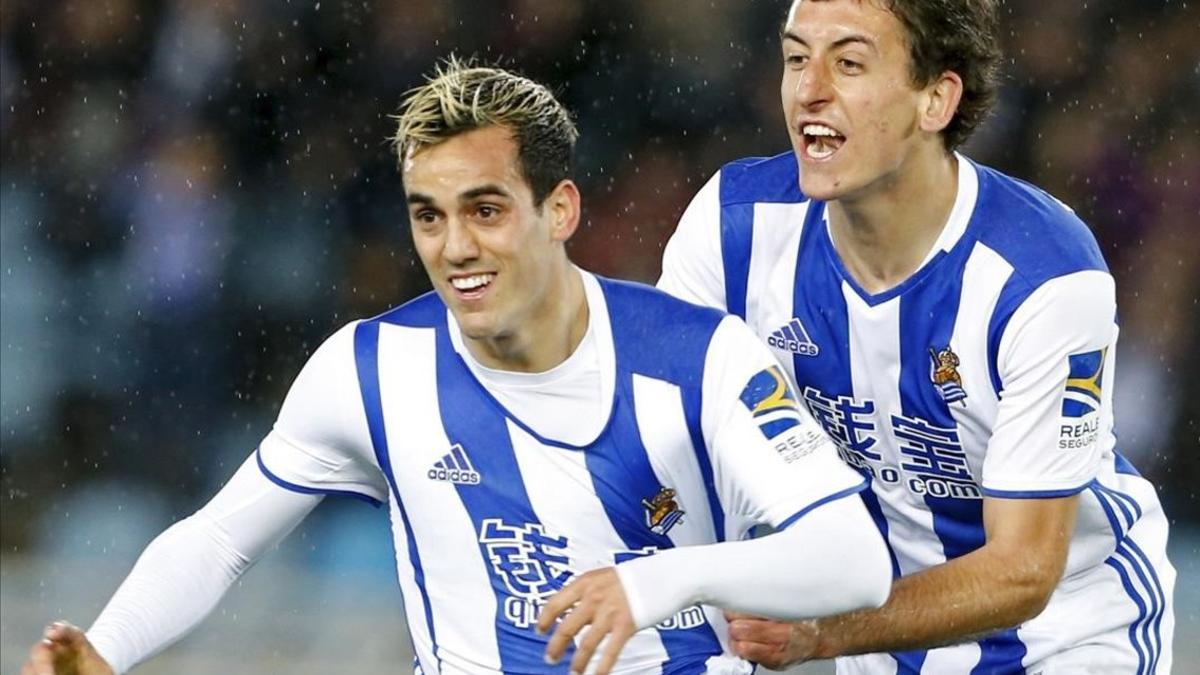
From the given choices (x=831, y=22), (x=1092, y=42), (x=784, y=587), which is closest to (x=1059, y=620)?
(x=784, y=587)

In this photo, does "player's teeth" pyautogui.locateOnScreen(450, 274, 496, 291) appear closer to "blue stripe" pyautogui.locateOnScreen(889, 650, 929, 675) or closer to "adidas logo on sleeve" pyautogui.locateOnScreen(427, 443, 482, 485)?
"adidas logo on sleeve" pyautogui.locateOnScreen(427, 443, 482, 485)

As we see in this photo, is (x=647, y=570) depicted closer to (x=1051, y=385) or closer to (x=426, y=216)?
(x=426, y=216)

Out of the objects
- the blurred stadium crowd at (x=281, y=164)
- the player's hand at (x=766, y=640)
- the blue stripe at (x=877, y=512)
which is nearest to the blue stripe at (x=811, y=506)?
the player's hand at (x=766, y=640)

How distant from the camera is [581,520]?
357 cm

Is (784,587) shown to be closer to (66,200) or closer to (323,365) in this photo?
(323,365)

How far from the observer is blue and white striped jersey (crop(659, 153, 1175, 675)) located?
3.69 metres

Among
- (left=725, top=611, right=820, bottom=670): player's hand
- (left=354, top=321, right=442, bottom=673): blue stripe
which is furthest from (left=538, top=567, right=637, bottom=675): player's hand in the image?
(left=354, top=321, right=442, bottom=673): blue stripe

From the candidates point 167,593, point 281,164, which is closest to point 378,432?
point 167,593

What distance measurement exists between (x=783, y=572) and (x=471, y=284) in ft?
2.33

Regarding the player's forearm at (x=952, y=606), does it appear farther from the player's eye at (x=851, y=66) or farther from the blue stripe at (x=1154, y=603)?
the player's eye at (x=851, y=66)

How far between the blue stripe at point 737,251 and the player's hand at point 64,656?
132 cm

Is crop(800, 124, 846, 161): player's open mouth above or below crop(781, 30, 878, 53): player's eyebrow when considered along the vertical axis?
below

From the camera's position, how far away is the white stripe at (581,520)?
11.7 feet

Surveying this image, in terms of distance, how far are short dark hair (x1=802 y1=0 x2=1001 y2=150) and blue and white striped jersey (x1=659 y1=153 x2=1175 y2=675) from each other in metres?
0.12
